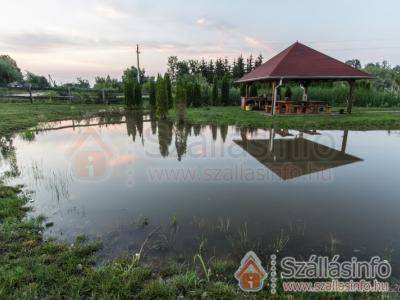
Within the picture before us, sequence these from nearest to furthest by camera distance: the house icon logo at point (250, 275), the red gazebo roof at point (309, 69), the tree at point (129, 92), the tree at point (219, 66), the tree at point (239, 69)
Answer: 1. the house icon logo at point (250, 275)
2. the red gazebo roof at point (309, 69)
3. the tree at point (129, 92)
4. the tree at point (239, 69)
5. the tree at point (219, 66)

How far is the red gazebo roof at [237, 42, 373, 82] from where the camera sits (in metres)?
12.8

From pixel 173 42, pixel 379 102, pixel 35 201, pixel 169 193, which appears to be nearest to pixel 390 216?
pixel 169 193

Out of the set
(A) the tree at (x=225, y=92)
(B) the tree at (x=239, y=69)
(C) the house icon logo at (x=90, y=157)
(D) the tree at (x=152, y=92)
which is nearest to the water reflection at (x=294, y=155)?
(C) the house icon logo at (x=90, y=157)

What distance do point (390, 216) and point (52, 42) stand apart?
69.2 feet

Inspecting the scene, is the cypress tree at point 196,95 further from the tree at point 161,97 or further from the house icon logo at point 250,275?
the house icon logo at point 250,275

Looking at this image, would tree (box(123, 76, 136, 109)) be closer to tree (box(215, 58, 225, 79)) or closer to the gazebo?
the gazebo

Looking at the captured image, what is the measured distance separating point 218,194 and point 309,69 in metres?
11.6

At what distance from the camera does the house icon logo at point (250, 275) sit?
2180 mm

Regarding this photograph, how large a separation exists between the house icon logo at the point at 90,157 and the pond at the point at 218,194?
4 cm

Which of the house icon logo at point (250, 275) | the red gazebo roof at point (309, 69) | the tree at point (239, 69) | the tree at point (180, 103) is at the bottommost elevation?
the house icon logo at point (250, 275)

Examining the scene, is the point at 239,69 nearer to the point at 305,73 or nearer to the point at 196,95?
the point at 196,95

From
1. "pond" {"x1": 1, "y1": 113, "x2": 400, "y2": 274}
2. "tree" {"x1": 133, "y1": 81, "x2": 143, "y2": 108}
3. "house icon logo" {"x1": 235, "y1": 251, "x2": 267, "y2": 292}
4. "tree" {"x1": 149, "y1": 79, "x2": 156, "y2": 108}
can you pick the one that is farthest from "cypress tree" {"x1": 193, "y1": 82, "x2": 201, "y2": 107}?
"house icon logo" {"x1": 235, "y1": 251, "x2": 267, "y2": 292}

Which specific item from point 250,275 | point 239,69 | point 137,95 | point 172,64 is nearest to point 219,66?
point 239,69

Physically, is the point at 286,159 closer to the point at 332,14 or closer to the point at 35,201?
the point at 35,201
